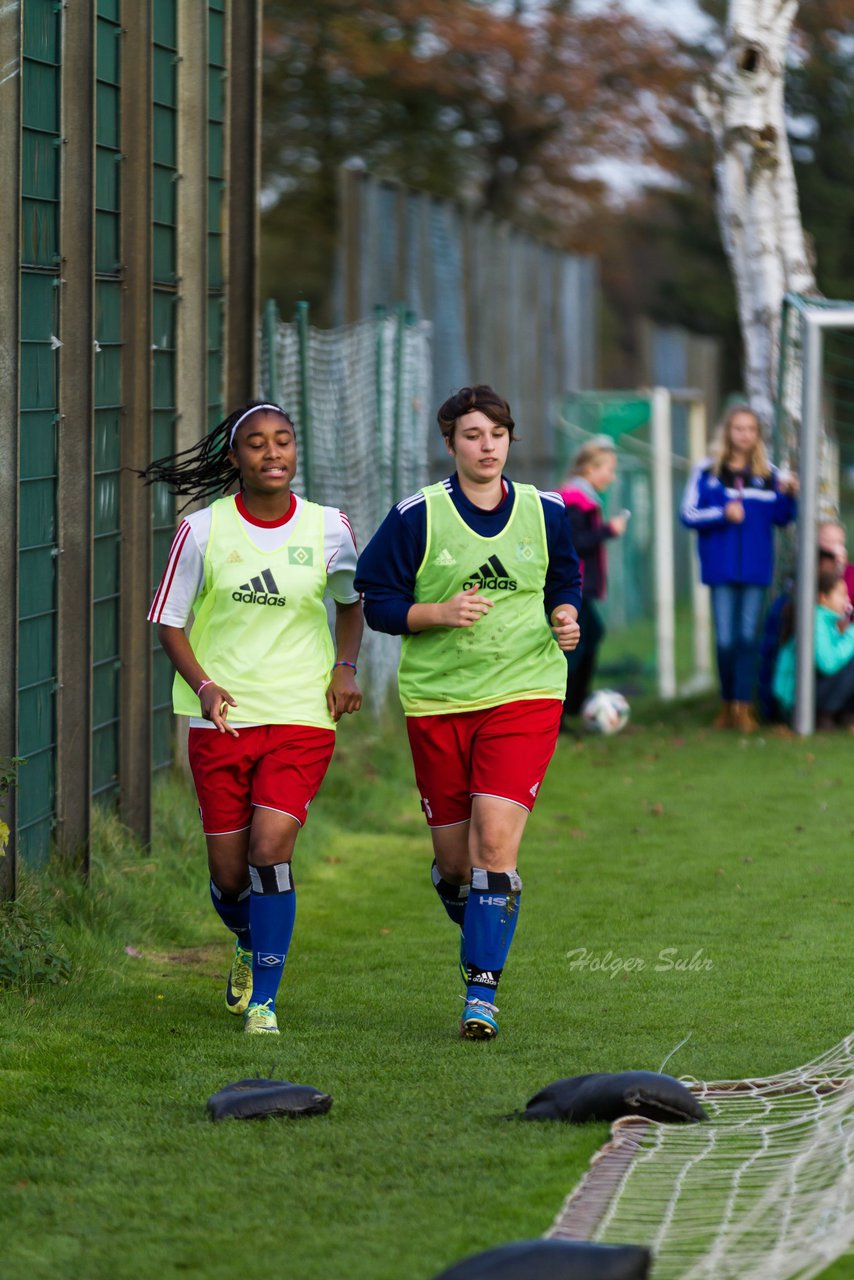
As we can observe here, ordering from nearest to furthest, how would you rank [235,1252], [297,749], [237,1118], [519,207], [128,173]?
[235,1252] → [237,1118] → [297,749] → [128,173] → [519,207]

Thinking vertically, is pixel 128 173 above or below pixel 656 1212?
above

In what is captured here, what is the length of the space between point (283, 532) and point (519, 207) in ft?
115

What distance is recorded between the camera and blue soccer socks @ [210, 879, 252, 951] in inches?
241

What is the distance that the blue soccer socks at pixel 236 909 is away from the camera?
20.0 feet

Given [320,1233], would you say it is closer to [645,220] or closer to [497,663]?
[497,663]

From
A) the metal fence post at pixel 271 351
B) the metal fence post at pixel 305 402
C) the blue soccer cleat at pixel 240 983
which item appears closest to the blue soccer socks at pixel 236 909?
the blue soccer cleat at pixel 240 983

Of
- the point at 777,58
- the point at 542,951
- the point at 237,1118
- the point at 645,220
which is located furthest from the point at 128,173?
the point at 645,220

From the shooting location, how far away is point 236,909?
6.15 m

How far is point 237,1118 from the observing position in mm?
4922

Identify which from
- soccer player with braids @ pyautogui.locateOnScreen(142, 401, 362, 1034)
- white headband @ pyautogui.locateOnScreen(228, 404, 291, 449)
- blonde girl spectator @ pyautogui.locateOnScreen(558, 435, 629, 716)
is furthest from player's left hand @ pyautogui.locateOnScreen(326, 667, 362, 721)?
blonde girl spectator @ pyautogui.locateOnScreen(558, 435, 629, 716)

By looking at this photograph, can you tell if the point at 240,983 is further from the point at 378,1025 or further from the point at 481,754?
the point at 481,754

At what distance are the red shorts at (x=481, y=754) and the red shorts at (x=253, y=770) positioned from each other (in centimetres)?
35
